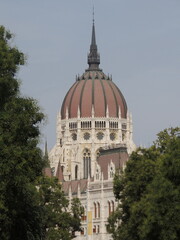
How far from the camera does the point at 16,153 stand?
145ft

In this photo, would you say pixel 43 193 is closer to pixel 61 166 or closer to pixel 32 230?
pixel 32 230

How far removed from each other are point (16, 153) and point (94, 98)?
5000 inches

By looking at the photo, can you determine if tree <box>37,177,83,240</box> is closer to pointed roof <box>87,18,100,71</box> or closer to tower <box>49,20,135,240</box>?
tower <box>49,20,135,240</box>

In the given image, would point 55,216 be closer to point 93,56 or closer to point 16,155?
point 16,155

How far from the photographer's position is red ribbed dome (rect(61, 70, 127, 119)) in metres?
171

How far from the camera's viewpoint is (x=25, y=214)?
158 ft

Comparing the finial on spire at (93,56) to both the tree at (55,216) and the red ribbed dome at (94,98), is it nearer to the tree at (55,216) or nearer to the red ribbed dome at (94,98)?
the red ribbed dome at (94,98)

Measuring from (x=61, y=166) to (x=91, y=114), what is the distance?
45.8 ft

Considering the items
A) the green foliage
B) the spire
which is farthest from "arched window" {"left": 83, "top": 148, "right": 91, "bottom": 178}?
the green foliage

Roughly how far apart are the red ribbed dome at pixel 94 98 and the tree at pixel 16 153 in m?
121

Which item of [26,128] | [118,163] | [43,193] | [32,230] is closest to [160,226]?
[32,230]

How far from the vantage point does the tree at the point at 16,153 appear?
4394 centimetres

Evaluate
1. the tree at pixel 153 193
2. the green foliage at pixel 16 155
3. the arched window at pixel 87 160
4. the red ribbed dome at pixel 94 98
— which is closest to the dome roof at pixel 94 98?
the red ribbed dome at pixel 94 98

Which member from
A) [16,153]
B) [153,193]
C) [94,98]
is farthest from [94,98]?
[16,153]
